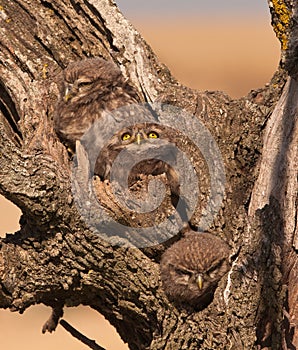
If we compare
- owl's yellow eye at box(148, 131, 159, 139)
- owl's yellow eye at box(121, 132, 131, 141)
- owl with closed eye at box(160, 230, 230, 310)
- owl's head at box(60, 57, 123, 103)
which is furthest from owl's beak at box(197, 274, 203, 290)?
owl's head at box(60, 57, 123, 103)

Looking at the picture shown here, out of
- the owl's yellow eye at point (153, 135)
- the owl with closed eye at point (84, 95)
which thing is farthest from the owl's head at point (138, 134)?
the owl with closed eye at point (84, 95)

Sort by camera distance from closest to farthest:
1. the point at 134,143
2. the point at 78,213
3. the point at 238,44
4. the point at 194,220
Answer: the point at 78,213
the point at 194,220
the point at 134,143
the point at 238,44

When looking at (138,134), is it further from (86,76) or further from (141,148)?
(86,76)

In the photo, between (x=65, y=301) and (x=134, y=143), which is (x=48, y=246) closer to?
(x=65, y=301)

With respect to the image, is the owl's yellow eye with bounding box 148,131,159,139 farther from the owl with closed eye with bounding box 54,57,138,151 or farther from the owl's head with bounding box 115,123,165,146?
the owl with closed eye with bounding box 54,57,138,151

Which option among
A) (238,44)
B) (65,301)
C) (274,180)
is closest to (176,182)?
(274,180)

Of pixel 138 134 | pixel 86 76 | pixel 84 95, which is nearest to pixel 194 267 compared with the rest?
pixel 138 134
